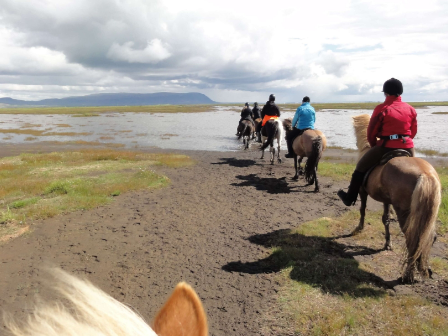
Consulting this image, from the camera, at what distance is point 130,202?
937 cm

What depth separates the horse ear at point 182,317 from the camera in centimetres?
104

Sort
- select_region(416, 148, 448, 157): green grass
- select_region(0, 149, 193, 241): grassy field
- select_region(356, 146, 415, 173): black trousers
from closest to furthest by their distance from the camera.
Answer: select_region(356, 146, 415, 173): black trousers, select_region(0, 149, 193, 241): grassy field, select_region(416, 148, 448, 157): green grass

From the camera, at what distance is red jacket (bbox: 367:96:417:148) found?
16.6ft

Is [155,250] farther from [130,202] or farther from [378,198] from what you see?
[378,198]

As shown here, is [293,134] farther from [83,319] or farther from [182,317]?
[83,319]

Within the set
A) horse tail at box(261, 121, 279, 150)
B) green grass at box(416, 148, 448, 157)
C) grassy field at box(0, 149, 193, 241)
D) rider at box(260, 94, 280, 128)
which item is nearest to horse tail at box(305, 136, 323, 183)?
horse tail at box(261, 121, 279, 150)

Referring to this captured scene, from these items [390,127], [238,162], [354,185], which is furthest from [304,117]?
[238,162]

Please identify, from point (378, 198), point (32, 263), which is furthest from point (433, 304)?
point (32, 263)

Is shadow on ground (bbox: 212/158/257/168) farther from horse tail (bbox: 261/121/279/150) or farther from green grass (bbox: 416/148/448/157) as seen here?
green grass (bbox: 416/148/448/157)

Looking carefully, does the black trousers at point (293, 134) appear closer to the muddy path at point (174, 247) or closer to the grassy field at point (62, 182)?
the muddy path at point (174, 247)

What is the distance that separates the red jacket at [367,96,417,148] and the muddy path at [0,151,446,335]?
10.9 feet

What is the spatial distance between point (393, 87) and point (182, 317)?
5.65 meters

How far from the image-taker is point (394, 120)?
5059 mm

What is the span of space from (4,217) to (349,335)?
859 cm
